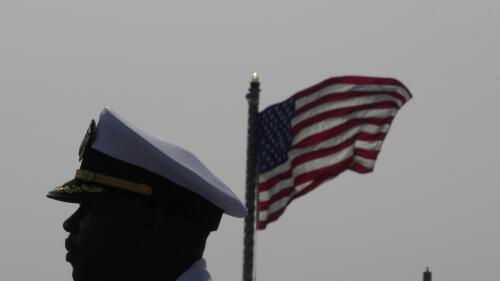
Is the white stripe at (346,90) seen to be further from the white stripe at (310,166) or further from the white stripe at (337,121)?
the white stripe at (310,166)

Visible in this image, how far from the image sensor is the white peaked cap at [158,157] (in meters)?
5.50

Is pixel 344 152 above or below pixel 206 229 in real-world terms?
above

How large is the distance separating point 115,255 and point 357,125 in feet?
37.8

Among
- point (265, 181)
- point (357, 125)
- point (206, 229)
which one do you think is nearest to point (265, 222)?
point (265, 181)

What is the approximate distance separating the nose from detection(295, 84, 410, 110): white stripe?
36.9 feet

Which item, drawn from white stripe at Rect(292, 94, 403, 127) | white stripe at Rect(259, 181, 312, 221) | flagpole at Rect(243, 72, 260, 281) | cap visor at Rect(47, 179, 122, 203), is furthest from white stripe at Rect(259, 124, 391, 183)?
cap visor at Rect(47, 179, 122, 203)

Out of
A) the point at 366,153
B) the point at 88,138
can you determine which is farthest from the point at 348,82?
the point at 88,138

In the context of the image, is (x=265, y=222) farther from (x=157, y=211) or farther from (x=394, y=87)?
(x=157, y=211)

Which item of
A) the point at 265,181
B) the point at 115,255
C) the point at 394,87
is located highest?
the point at 394,87

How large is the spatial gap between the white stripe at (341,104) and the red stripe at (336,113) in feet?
0.13

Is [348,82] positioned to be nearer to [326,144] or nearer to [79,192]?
[326,144]

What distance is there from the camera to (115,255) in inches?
212

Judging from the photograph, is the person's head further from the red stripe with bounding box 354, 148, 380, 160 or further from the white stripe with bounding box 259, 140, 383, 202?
the red stripe with bounding box 354, 148, 380, 160

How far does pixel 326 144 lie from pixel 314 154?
0.20 meters
